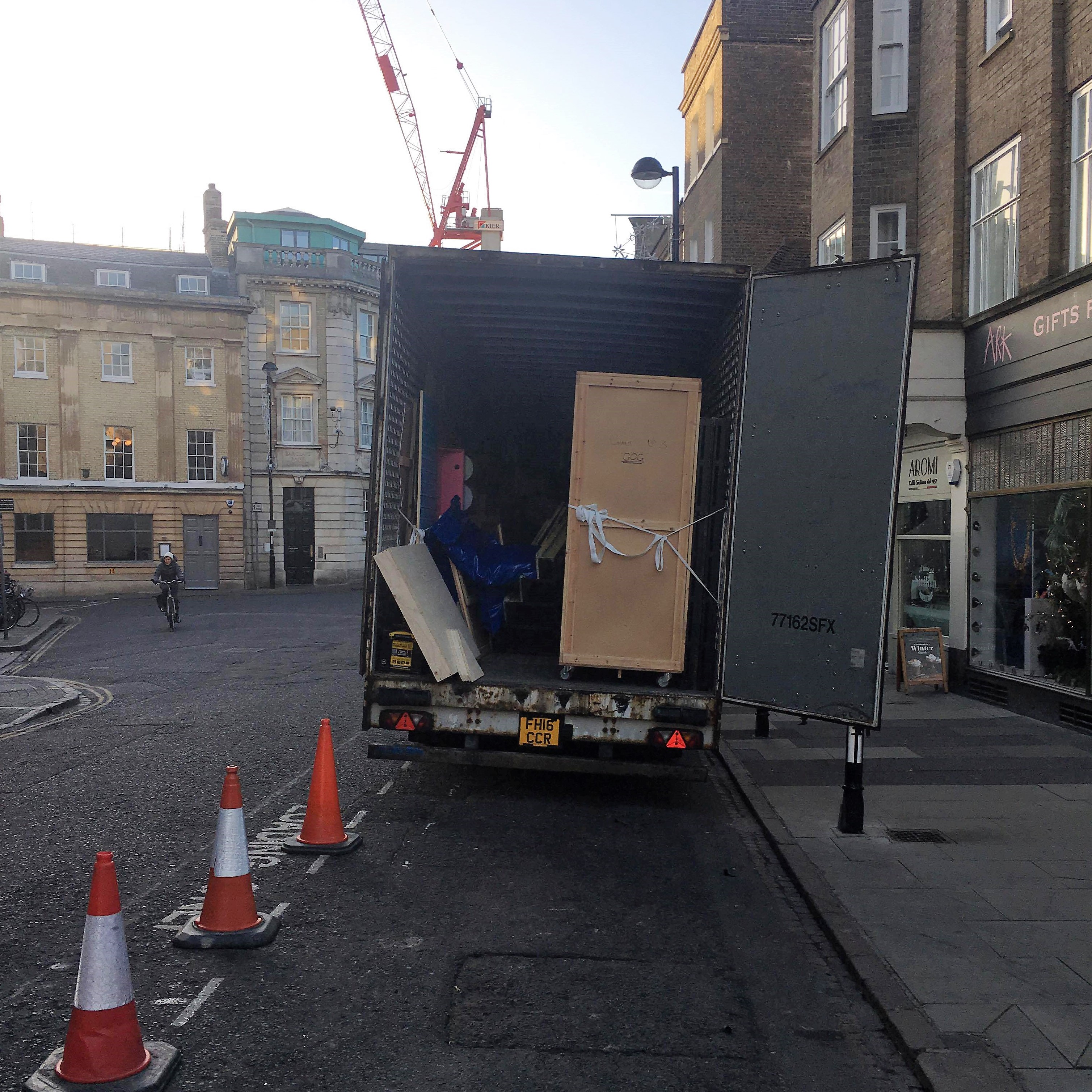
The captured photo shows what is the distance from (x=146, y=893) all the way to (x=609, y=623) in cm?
341

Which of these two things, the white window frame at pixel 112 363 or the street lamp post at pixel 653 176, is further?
the white window frame at pixel 112 363

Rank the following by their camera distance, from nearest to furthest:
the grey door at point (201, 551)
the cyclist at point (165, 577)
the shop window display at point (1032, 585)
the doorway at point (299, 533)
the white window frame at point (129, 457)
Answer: the shop window display at point (1032, 585), the cyclist at point (165, 577), the white window frame at point (129, 457), the grey door at point (201, 551), the doorway at point (299, 533)

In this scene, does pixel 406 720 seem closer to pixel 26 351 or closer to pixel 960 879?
pixel 960 879

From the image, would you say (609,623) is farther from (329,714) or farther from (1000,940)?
(329,714)

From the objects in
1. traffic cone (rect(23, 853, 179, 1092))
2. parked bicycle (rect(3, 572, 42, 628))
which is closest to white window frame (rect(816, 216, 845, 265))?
traffic cone (rect(23, 853, 179, 1092))

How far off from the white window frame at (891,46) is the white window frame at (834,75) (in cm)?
46

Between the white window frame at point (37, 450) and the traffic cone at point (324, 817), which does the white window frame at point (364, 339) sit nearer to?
the white window frame at point (37, 450)

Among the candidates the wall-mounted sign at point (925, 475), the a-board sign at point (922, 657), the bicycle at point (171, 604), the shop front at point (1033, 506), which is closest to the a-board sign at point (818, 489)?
the shop front at point (1033, 506)

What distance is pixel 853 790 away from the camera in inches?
275

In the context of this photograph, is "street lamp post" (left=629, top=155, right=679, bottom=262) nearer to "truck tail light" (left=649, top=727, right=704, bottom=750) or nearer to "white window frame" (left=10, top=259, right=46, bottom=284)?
"truck tail light" (left=649, top=727, right=704, bottom=750)

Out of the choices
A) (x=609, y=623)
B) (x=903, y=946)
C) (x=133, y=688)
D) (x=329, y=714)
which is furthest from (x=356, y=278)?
(x=903, y=946)

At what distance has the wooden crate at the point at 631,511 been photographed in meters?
7.46

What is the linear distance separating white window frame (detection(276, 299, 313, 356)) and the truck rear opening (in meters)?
36.6

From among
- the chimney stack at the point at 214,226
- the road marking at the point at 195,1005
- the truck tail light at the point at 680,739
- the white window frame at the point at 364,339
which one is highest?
the chimney stack at the point at 214,226
